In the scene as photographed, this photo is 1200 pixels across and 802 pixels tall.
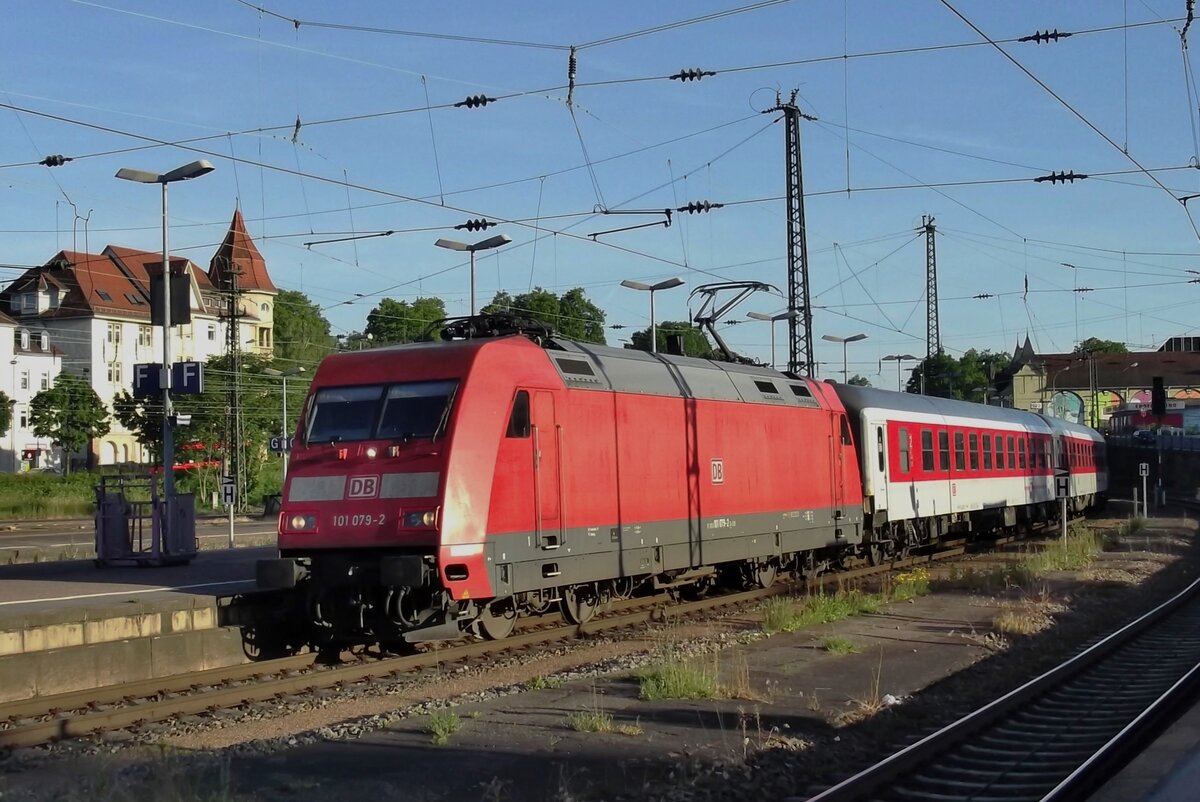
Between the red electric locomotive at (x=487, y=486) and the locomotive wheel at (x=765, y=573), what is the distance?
266cm

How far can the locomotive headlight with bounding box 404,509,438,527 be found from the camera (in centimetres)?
1315

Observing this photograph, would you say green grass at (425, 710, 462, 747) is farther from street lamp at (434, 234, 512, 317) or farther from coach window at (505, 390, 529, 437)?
street lamp at (434, 234, 512, 317)

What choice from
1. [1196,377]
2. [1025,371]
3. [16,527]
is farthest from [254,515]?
[1196,377]

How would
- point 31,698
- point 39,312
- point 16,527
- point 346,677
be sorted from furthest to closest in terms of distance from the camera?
point 39,312 → point 16,527 → point 346,677 → point 31,698

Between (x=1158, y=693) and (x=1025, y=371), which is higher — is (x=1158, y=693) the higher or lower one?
the lower one

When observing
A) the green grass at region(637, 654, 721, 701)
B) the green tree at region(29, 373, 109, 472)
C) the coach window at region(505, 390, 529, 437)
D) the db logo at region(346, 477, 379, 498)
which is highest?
the green tree at region(29, 373, 109, 472)

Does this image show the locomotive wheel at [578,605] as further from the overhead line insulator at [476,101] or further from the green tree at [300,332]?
the green tree at [300,332]

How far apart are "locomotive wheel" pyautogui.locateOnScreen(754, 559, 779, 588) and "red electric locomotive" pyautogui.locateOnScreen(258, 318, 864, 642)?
8.73 ft

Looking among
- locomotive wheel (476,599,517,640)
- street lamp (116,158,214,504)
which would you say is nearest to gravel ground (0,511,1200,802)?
locomotive wheel (476,599,517,640)

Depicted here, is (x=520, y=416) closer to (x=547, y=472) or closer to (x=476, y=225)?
(x=547, y=472)

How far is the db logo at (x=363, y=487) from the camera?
13688 millimetres

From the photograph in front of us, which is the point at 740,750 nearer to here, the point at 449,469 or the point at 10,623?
the point at 449,469

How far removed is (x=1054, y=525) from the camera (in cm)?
4219

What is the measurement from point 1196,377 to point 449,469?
115 metres
